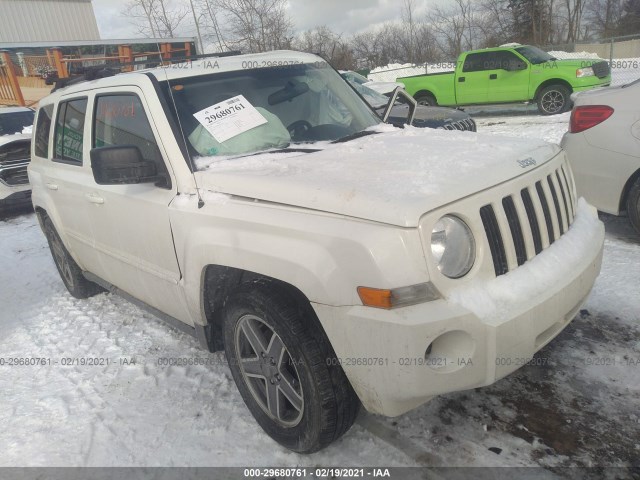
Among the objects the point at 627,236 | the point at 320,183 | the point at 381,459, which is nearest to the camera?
the point at 320,183

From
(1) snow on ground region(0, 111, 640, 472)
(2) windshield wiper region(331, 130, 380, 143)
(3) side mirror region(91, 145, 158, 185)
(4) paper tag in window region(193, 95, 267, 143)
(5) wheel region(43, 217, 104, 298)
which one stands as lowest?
(1) snow on ground region(0, 111, 640, 472)

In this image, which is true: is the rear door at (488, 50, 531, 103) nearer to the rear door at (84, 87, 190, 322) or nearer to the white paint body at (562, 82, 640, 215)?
the white paint body at (562, 82, 640, 215)

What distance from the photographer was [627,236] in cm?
464

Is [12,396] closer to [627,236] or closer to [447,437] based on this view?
[447,437]

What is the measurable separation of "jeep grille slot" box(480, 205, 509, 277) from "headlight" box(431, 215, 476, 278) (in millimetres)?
102

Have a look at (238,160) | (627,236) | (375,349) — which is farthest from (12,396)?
(627,236)

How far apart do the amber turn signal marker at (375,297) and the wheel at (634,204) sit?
342 cm

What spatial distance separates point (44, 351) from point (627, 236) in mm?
5240

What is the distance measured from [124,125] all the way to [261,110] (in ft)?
2.98

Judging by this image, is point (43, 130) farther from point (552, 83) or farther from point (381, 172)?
point (552, 83)

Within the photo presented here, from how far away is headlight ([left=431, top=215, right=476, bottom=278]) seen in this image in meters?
1.97

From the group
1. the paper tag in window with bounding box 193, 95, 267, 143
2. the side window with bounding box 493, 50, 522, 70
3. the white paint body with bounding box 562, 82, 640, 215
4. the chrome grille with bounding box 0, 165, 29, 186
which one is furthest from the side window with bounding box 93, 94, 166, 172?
the side window with bounding box 493, 50, 522, 70

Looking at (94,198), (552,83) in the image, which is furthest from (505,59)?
(94,198)

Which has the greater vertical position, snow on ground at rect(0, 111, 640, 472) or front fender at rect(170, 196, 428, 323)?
front fender at rect(170, 196, 428, 323)
